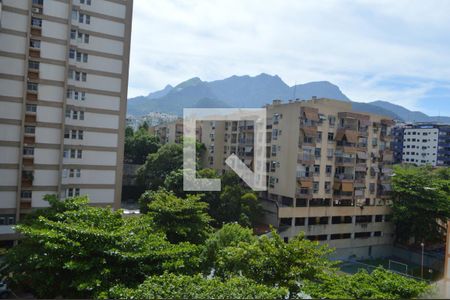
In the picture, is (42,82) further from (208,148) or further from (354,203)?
(354,203)

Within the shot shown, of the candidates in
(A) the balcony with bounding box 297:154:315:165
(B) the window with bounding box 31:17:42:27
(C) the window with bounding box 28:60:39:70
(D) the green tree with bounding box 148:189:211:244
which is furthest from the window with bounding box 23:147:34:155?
(A) the balcony with bounding box 297:154:315:165

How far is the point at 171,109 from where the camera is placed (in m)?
161

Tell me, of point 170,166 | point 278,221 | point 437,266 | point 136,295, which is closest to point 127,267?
point 136,295

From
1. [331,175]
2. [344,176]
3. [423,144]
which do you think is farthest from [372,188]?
[423,144]

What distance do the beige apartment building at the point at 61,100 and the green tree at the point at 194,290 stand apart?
47.9 feet

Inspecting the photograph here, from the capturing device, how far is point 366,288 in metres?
6.98

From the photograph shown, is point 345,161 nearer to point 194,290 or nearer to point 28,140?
point 28,140

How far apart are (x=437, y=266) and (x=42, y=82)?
1047 inches

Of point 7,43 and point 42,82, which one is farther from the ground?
point 7,43

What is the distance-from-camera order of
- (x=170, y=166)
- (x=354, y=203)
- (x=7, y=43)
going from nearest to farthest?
1. (x=7, y=43)
2. (x=354, y=203)
3. (x=170, y=166)

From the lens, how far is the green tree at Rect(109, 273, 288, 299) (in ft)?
18.4

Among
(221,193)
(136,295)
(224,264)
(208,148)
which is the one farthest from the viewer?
(208,148)

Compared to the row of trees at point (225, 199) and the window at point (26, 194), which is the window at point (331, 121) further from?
the window at point (26, 194)

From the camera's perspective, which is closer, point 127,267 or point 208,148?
point 127,267
